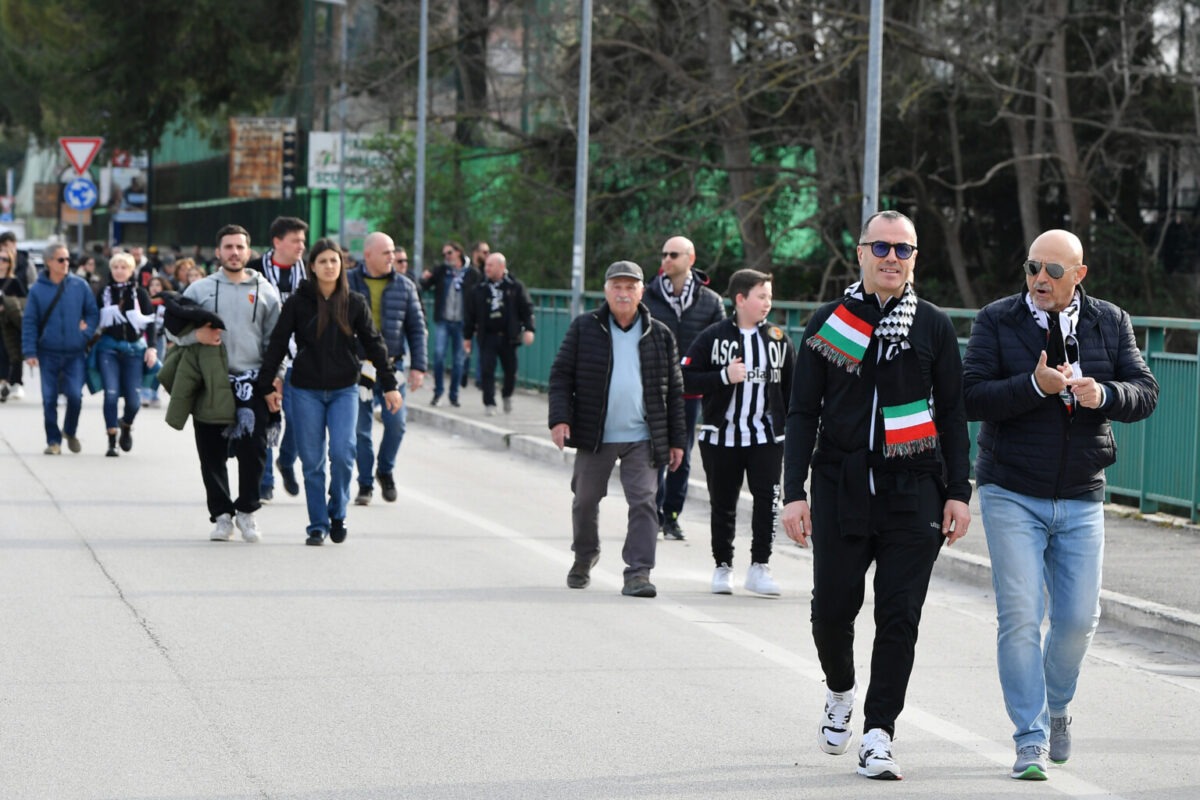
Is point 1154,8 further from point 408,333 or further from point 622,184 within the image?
point 408,333

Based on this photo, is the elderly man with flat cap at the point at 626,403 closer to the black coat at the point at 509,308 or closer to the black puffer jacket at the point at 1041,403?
the black puffer jacket at the point at 1041,403

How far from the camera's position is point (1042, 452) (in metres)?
6.45

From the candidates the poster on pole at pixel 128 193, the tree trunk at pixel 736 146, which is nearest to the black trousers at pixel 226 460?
the tree trunk at pixel 736 146

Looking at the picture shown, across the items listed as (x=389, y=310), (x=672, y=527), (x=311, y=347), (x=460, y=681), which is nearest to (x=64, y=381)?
(x=389, y=310)

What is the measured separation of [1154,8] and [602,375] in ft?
61.8

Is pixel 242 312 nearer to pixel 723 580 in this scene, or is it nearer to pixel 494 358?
pixel 723 580

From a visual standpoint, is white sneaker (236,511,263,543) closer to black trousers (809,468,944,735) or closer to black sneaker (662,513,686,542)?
black sneaker (662,513,686,542)

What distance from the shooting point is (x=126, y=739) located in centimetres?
676

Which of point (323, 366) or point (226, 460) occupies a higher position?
point (323, 366)

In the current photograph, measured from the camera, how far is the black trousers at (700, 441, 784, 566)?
10.5 meters

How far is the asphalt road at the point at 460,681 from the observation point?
20.9ft

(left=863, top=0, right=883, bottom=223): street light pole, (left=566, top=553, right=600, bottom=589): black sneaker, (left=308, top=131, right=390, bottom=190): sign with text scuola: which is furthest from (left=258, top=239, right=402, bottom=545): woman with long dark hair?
(left=308, top=131, right=390, bottom=190): sign with text scuola

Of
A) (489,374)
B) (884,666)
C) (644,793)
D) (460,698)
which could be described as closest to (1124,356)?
(884,666)

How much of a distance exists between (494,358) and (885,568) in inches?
658
